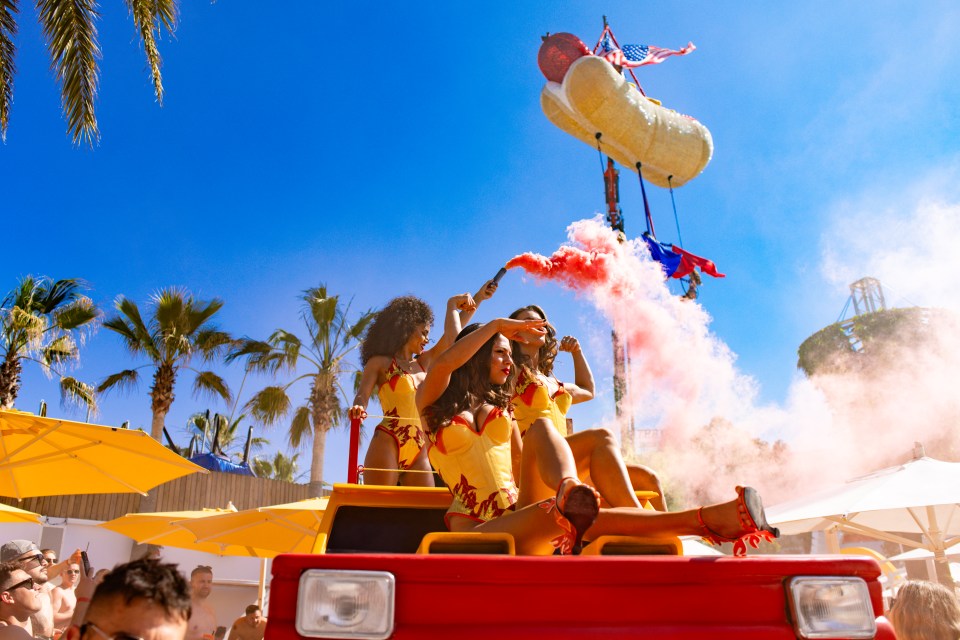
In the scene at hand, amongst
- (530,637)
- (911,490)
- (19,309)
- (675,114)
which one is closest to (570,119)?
(675,114)

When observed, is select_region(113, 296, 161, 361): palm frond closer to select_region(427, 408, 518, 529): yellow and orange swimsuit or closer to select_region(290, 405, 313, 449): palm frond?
select_region(290, 405, 313, 449): palm frond

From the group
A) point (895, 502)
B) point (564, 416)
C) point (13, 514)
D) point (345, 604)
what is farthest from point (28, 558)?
point (895, 502)

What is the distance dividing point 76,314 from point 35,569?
15733 mm

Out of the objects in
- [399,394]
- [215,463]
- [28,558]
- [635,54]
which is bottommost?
[28,558]

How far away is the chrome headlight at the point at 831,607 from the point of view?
1.62m

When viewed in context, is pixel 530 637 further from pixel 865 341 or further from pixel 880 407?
pixel 865 341

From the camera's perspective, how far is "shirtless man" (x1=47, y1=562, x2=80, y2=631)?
5.90 meters

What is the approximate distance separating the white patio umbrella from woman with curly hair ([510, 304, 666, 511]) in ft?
18.0

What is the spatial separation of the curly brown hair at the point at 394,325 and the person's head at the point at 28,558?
8.75 ft

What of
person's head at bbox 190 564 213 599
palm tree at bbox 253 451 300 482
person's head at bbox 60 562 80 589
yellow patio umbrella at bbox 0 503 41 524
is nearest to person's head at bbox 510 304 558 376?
person's head at bbox 60 562 80 589

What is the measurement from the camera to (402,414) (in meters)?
4.72

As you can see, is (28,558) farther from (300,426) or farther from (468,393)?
(300,426)

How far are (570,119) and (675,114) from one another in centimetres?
313

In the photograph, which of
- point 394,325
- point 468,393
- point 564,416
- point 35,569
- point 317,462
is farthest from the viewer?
point 317,462
